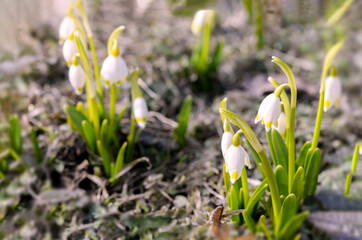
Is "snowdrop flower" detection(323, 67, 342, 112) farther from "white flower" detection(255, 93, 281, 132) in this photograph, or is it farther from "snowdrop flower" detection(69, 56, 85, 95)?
"snowdrop flower" detection(69, 56, 85, 95)

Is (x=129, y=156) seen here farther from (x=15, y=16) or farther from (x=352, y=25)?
(x=352, y=25)

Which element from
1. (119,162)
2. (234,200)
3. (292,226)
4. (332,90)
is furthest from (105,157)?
(332,90)

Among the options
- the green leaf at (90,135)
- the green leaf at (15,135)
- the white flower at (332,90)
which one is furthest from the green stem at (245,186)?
the green leaf at (15,135)

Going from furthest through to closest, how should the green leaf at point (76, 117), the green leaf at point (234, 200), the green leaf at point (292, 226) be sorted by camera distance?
the green leaf at point (76, 117) < the green leaf at point (234, 200) < the green leaf at point (292, 226)

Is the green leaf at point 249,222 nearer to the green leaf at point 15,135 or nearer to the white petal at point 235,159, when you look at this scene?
the white petal at point 235,159

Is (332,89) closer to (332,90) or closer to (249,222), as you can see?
(332,90)

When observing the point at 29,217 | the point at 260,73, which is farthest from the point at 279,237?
the point at 260,73
